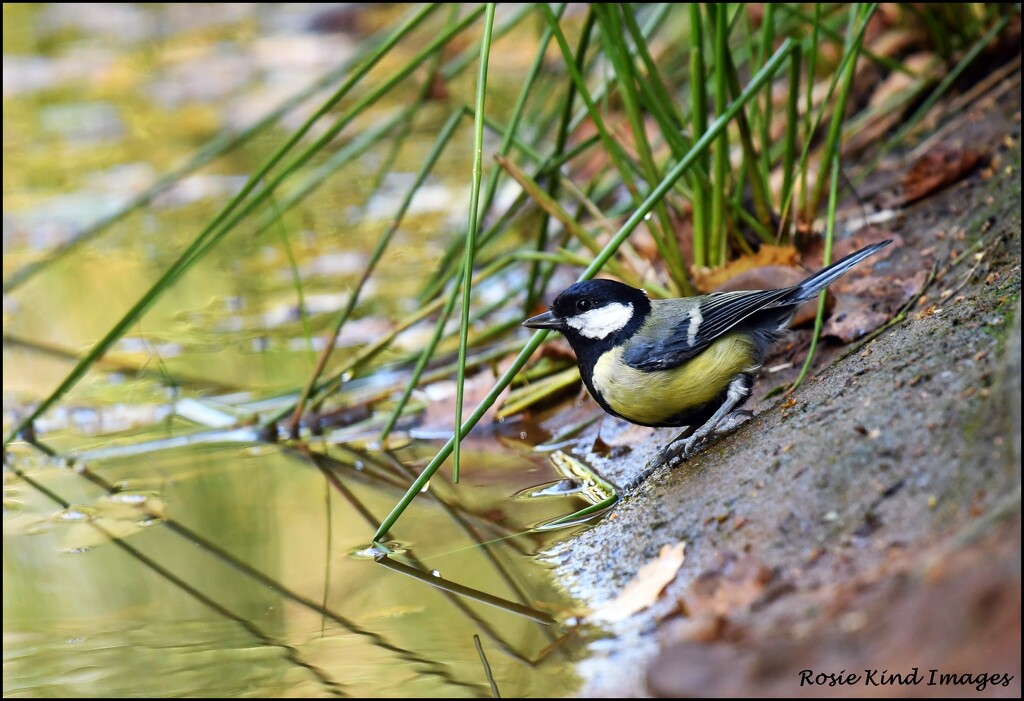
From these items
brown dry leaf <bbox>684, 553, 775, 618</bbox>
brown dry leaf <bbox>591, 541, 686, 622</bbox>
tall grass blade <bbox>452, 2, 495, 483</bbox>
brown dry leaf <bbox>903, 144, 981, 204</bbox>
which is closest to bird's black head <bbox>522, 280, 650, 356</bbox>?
tall grass blade <bbox>452, 2, 495, 483</bbox>

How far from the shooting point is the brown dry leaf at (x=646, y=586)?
2.18 meters

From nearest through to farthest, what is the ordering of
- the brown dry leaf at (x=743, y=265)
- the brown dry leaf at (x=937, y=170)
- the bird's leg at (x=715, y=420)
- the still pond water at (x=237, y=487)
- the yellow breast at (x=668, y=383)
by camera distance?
1. the still pond water at (x=237, y=487)
2. the yellow breast at (x=668, y=383)
3. the bird's leg at (x=715, y=420)
4. the brown dry leaf at (x=743, y=265)
5. the brown dry leaf at (x=937, y=170)

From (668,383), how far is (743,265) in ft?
2.57

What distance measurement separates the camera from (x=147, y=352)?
16.0 ft

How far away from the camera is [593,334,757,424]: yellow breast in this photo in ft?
9.31

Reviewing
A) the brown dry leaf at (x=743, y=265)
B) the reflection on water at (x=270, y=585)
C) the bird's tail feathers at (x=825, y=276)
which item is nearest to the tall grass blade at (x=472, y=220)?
the reflection on water at (x=270, y=585)

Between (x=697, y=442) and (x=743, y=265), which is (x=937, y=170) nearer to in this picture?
(x=743, y=265)

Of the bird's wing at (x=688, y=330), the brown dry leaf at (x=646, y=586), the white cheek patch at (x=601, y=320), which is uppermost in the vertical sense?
the white cheek patch at (x=601, y=320)

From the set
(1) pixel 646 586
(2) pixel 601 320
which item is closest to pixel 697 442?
(2) pixel 601 320

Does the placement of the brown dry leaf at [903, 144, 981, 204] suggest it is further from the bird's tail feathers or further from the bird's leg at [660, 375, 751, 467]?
the bird's leg at [660, 375, 751, 467]

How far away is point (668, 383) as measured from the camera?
2.85 metres

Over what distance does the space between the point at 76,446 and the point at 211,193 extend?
3.64m

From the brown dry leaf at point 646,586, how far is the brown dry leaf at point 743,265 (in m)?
1.36

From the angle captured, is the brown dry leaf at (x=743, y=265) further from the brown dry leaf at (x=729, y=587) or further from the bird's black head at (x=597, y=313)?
the brown dry leaf at (x=729, y=587)
